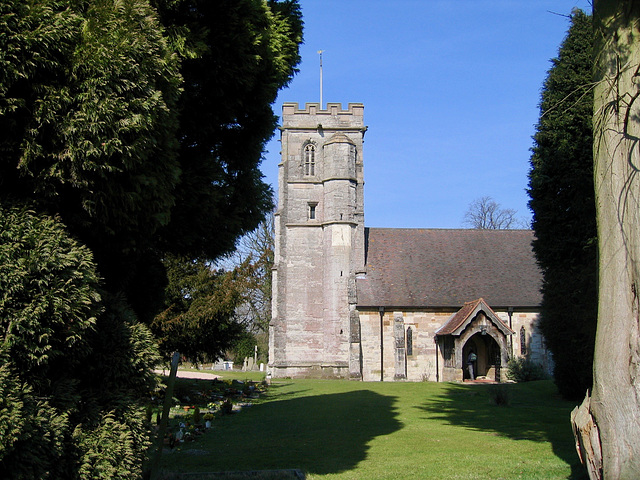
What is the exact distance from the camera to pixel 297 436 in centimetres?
1150

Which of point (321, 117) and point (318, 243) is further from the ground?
point (321, 117)

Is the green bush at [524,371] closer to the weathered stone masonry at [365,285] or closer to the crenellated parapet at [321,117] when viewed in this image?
the weathered stone masonry at [365,285]

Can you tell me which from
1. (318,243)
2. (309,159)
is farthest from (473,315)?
(309,159)

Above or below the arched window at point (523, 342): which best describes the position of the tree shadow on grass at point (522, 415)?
below

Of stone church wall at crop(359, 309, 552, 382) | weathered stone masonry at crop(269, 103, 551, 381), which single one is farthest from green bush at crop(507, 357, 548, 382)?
stone church wall at crop(359, 309, 552, 382)

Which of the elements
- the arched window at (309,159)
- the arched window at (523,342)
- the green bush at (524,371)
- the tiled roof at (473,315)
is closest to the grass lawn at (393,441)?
the green bush at (524,371)

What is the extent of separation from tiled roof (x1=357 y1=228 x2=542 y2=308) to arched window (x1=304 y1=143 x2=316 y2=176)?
5061mm

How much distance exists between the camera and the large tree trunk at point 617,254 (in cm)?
639

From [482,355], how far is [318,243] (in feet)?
35.4

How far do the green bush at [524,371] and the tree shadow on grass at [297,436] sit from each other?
12.9m

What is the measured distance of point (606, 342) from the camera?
6.72m

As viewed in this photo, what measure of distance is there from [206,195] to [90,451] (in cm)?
415

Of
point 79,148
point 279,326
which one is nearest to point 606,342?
point 79,148

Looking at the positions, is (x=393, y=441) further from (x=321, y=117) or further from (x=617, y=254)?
(x=321, y=117)
